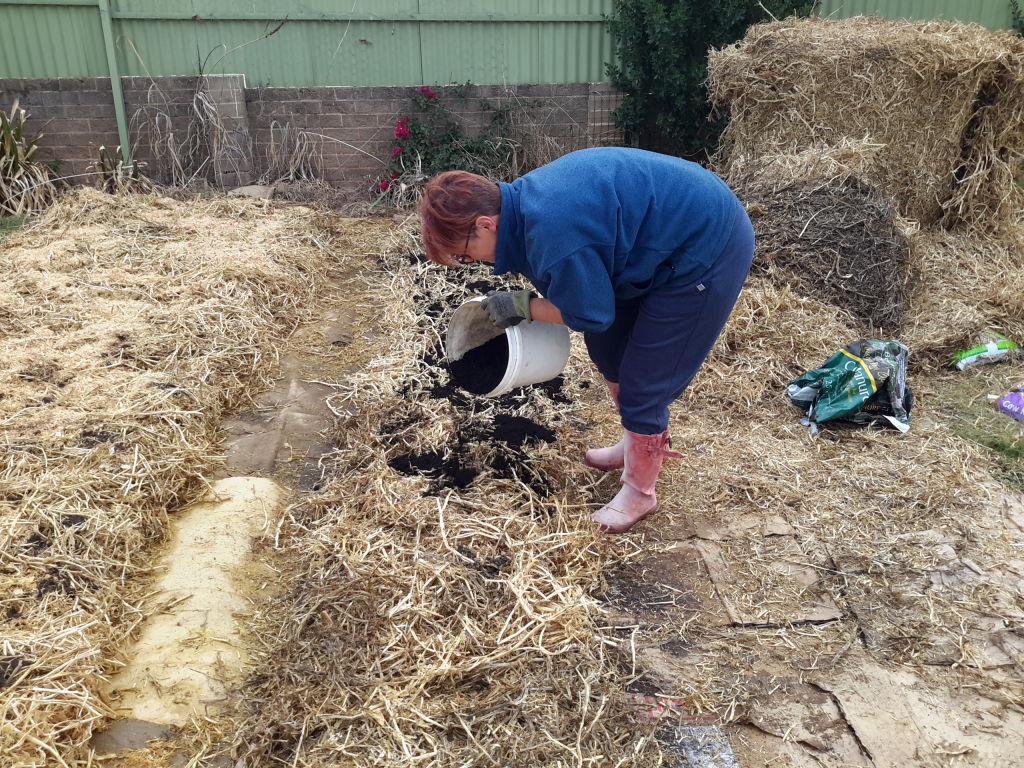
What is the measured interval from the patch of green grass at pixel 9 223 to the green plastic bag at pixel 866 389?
5.77 meters

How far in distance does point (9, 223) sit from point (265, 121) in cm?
238

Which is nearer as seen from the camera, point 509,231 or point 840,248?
point 509,231

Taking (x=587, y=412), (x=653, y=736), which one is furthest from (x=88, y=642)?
(x=587, y=412)

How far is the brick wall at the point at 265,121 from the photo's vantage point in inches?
277

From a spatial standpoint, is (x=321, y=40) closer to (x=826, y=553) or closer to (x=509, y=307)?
(x=509, y=307)

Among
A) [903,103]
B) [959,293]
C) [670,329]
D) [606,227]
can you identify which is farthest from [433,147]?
[606,227]

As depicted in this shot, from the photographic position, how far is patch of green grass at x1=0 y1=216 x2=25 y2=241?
19.2 ft

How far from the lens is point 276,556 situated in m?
2.66

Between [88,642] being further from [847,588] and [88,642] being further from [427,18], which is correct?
[427,18]

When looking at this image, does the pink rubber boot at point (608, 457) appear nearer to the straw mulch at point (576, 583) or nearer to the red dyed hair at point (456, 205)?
the straw mulch at point (576, 583)

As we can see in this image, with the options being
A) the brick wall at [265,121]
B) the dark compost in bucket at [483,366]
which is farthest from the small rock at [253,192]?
the dark compost in bucket at [483,366]

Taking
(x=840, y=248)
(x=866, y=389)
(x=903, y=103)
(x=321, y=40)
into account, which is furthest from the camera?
(x=321, y=40)

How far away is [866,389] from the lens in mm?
3516

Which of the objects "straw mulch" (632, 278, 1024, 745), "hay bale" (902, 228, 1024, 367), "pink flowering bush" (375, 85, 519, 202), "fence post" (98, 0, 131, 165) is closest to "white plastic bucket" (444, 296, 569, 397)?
"straw mulch" (632, 278, 1024, 745)
